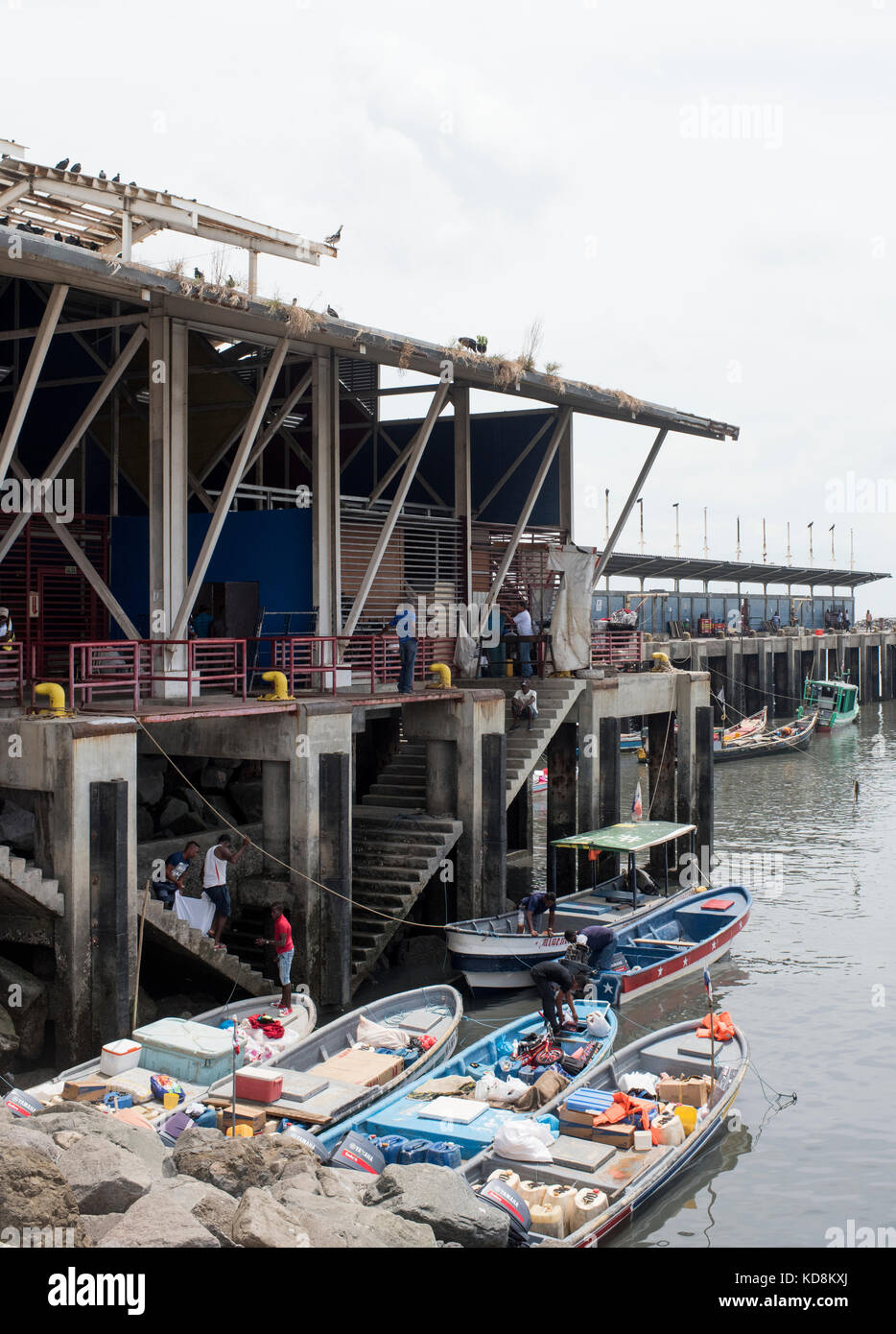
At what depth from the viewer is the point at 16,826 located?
20.6 m

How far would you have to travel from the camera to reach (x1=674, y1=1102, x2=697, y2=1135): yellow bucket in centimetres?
1623

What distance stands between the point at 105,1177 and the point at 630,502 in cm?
2479

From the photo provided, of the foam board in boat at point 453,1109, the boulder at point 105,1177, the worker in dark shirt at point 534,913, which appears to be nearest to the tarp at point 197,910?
the foam board in boat at point 453,1109

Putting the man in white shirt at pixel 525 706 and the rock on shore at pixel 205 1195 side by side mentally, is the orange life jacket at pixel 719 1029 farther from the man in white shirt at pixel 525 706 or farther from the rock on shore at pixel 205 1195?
the man in white shirt at pixel 525 706

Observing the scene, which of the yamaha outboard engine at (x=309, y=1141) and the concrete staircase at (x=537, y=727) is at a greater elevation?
the concrete staircase at (x=537, y=727)

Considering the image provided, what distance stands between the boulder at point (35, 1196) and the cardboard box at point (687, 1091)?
29.1 ft

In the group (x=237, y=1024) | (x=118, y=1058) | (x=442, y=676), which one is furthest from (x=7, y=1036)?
(x=442, y=676)

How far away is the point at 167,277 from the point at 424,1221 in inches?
560

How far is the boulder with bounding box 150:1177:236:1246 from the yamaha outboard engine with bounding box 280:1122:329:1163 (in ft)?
8.16

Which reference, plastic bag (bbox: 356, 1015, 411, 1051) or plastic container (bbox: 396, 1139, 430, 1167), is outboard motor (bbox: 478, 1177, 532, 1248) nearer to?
plastic container (bbox: 396, 1139, 430, 1167)

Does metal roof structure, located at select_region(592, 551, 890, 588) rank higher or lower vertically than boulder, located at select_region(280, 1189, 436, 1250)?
higher

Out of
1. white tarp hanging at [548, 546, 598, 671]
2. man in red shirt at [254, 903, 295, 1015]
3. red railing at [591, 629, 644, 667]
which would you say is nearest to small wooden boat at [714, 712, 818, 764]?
red railing at [591, 629, 644, 667]

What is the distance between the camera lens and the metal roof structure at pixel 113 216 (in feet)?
63.8
